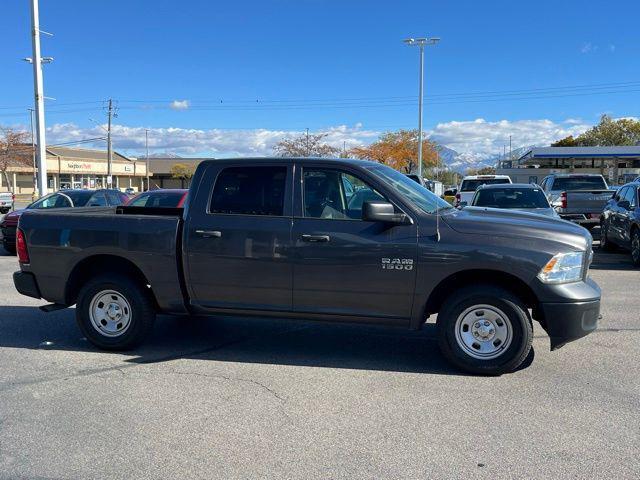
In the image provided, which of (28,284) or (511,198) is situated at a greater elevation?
(511,198)

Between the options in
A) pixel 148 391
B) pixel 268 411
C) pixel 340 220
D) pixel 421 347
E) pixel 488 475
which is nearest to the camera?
pixel 488 475

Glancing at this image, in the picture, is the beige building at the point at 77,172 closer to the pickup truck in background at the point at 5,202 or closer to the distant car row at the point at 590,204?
the pickup truck in background at the point at 5,202

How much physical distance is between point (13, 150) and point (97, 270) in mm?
60152

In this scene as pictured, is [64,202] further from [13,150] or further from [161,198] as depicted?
[13,150]

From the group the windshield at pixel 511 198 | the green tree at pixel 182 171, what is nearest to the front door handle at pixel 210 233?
the windshield at pixel 511 198

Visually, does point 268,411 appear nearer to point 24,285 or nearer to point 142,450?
point 142,450

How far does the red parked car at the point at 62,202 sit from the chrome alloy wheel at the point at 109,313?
8544 millimetres

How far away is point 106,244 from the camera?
5.68 m

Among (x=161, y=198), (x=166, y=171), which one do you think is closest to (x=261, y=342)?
(x=161, y=198)

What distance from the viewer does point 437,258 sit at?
4.93 m

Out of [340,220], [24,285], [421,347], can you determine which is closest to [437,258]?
[340,220]

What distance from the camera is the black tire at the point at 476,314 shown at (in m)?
4.89

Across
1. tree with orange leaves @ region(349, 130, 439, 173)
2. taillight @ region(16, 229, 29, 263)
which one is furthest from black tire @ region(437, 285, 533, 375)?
tree with orange leaves @ region(349, 130, 439, 173)

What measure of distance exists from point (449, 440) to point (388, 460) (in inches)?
19.8
